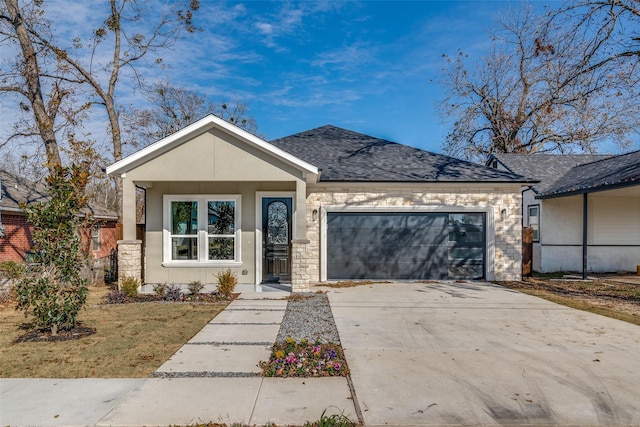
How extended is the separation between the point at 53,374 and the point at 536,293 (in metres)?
10.4

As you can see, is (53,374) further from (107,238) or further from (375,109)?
(107,238)

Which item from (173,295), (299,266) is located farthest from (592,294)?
(173,295)

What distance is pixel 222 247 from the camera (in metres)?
11.2

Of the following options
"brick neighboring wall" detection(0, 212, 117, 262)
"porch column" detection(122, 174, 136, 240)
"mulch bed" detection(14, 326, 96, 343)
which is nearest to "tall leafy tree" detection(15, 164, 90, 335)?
"mulch bed" detection(14, 326, 96, 343)

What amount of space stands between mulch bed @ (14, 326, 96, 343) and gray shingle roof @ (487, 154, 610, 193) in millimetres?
15170

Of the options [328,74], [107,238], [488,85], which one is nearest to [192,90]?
[107,238]

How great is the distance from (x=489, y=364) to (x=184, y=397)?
3.56 meters

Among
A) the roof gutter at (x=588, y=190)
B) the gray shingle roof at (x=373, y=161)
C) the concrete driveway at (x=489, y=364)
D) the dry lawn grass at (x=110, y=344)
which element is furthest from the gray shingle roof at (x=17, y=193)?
the roof gutter at (x=588, y=190)

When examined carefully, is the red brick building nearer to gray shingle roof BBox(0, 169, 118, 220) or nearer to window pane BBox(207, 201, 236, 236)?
gray shingle roof BBox(0, 169, 118, 220)

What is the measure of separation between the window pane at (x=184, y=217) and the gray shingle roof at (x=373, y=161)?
3.83 meters

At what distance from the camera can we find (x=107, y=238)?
73.3 ft

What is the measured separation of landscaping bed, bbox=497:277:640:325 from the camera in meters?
8.21

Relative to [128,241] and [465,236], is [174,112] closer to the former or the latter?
[128,241]

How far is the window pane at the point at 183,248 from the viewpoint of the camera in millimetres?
11211
